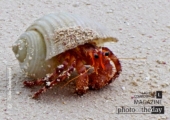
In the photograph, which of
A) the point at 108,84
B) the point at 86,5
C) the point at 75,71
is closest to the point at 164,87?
the point at 108,84

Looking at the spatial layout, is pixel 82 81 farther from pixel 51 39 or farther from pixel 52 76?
pixel 51 39

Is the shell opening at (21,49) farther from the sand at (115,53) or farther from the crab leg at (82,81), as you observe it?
the crab leg at (82,81)

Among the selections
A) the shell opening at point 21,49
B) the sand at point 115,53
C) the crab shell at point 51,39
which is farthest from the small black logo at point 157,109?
the shell opening at point 21,49

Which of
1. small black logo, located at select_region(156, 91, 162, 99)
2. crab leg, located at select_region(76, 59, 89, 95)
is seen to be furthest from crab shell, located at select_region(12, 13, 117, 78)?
small black logo, located at select_region(156, 91, 162, 99)

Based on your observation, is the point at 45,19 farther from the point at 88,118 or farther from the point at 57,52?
the point at 88,118

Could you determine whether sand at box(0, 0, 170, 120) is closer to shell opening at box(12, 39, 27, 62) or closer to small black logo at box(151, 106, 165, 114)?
small black logo at box(151, 106, 165, 114)

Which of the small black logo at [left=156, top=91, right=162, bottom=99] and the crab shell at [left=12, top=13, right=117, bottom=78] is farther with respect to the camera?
the small black logo at [left=156, top=91, right=162, bottom=99]

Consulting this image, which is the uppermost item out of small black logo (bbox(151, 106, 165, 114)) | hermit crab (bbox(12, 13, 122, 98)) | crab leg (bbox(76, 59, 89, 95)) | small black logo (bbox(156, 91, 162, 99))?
hermit crab (bbox(12, 13, 122, 98))

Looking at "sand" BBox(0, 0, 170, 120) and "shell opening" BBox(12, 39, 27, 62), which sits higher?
"shell opening" BBox(12, 39, 27, 62)
